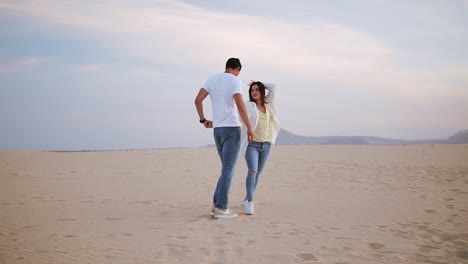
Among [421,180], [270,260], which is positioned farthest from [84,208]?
[421,180]

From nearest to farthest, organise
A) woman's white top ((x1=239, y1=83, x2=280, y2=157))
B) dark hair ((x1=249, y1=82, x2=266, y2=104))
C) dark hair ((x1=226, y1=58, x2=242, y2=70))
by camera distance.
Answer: dark hair ((x1=226, y1=58, x2=242, y2=70)), woman's white top ((x1=239, y1=83, x2=280, y2=157)), dark hair ((x1=249, y1=82, x2=266, y2=104))

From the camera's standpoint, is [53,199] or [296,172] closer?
[53,199]

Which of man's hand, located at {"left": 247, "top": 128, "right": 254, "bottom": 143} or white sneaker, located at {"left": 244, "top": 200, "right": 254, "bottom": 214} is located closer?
man's hand, located at {"left": 247, "top": 128, "right": 254, "bottom": 143}

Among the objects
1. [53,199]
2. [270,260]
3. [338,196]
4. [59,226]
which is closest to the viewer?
[270,260]

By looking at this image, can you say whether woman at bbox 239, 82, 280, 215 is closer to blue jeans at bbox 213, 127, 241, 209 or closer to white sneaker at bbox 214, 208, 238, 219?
blue jeans at bbox 213, 127, 241, 209

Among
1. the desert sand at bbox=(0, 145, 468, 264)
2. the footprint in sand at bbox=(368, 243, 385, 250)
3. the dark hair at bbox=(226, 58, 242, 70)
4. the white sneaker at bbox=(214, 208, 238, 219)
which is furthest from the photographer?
the white sneaker at bbox=(214, 208, 238, 219)

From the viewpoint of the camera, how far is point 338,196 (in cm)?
777

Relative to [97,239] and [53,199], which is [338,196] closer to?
[97,239]

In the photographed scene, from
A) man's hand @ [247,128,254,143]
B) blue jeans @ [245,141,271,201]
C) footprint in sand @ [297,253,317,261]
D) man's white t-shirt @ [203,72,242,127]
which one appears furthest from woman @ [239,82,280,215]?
footprint in sand @ [297,253,317,261]

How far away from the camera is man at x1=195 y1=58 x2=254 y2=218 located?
17.0 feet

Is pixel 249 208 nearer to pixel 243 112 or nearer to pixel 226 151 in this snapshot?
pixel 226 151

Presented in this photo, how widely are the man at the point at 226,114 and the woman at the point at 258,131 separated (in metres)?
0.36

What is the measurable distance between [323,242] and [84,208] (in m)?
3.94

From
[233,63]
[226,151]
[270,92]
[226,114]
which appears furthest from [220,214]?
[233,63]
